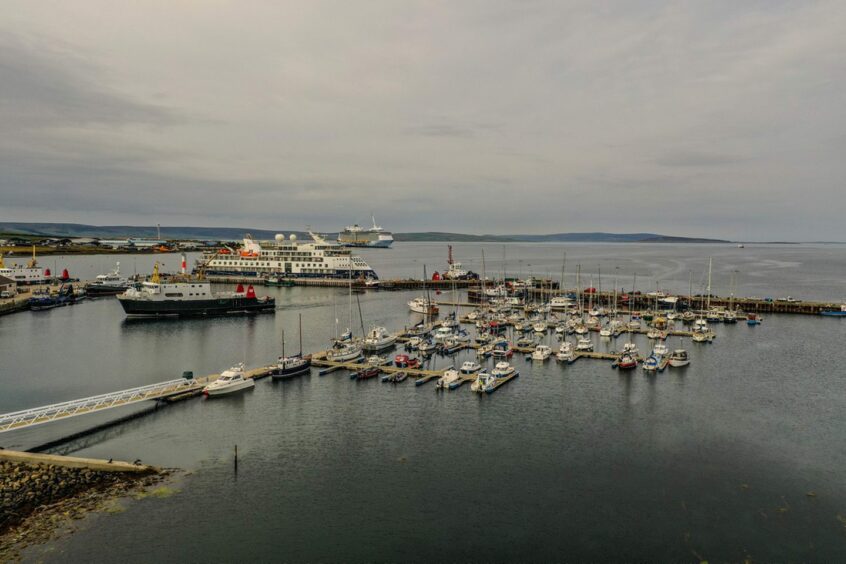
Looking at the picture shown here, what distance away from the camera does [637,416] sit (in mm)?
34906

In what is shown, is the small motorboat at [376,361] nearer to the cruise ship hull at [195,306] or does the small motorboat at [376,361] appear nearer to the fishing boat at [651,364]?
the fishing boat at [651,364]

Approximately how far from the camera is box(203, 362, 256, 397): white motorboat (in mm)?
37844

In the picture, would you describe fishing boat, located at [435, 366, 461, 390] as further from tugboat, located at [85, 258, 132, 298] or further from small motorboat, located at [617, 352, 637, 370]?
tugboat, located at [85, 258, 132, 298]

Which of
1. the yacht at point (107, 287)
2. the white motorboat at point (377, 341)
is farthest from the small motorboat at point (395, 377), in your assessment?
the yacht at point (107, 287)

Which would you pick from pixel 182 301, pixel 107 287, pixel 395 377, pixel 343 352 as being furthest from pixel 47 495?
pixel 107 287

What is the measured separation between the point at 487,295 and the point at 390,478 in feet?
224

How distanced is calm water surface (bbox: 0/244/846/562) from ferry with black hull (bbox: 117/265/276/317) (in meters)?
20.4

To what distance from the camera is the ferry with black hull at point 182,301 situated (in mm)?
71562

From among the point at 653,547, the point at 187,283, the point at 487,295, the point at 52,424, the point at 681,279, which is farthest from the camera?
the point at 681,279

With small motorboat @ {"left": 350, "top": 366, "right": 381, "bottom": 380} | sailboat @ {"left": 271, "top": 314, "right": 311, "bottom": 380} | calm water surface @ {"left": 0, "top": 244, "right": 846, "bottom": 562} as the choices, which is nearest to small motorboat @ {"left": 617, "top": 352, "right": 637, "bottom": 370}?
calm water surface @ {"left": 0, "top": 244, "right": 846, "bottom": 562}

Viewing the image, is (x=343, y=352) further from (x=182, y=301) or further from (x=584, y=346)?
(x=182, y=301)

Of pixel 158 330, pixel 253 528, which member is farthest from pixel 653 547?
pixel 158 330

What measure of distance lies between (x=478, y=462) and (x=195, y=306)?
2305 inches

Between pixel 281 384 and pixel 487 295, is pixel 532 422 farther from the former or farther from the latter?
pixel 487 295
